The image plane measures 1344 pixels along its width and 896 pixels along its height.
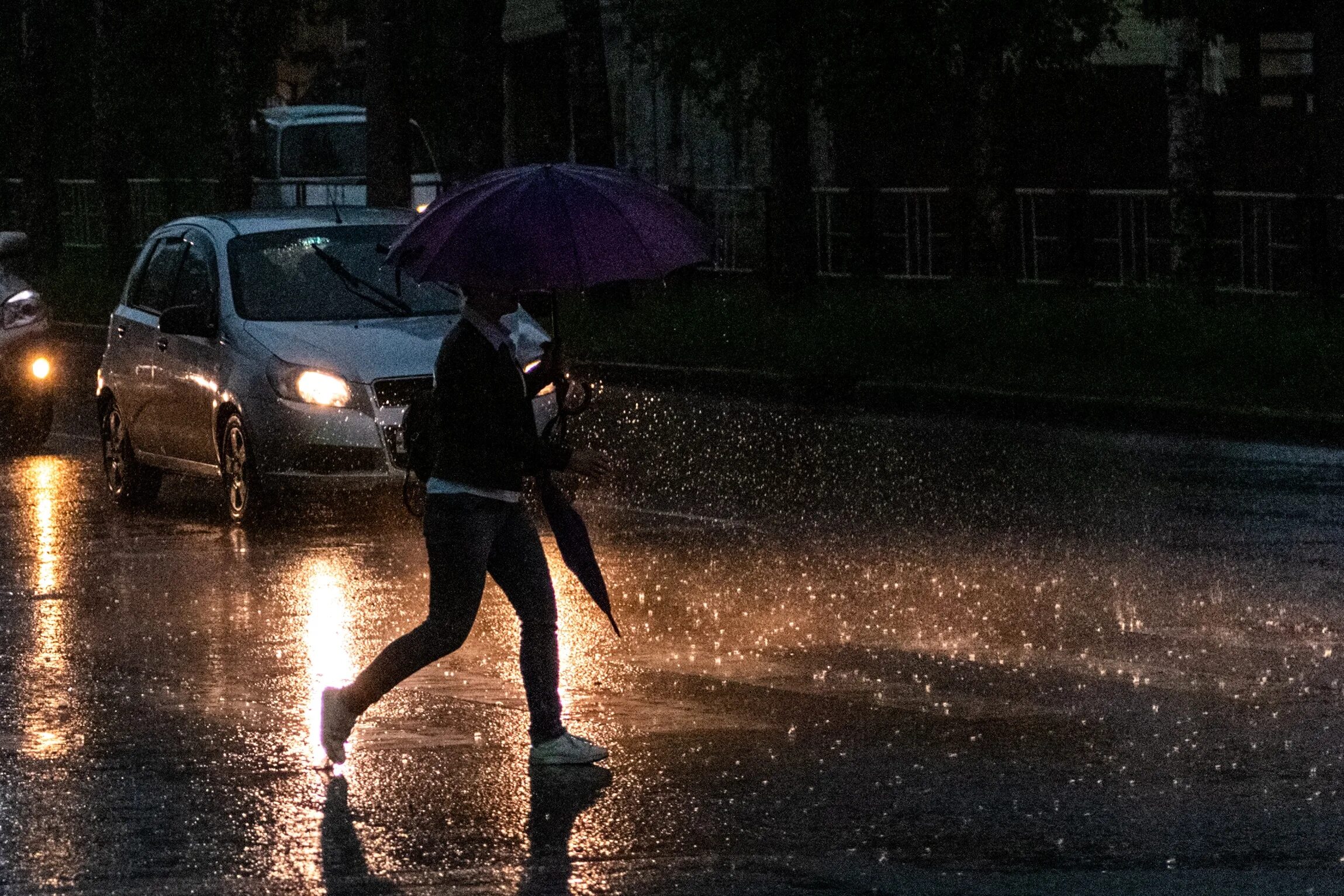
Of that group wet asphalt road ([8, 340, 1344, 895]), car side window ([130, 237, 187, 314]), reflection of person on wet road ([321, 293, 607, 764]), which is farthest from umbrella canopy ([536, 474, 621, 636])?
car side window ([130, 237, 187, 314])

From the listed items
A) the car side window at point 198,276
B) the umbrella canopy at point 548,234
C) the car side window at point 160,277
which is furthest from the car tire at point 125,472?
the umbrella canopy at point 548,234

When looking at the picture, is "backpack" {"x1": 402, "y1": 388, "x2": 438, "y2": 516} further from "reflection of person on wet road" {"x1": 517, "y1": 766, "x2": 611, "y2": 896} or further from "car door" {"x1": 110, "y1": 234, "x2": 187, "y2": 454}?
"car door" {"x1": 110, "y1": 234, "x2": 187, "y2": 454}

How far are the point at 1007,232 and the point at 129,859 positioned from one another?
2372cm

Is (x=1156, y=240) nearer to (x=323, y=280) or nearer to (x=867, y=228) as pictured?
(x=867, y=228)

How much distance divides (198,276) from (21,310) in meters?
4.07

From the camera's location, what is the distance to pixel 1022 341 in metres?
23.0

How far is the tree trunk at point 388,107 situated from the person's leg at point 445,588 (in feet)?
64.6

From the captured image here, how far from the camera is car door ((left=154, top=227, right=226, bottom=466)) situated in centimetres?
1506

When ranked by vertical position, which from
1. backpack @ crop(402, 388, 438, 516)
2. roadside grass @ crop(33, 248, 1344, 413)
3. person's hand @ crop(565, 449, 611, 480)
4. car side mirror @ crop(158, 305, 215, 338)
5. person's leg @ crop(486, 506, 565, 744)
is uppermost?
backpack @ crop(402, 388, 438, 516)

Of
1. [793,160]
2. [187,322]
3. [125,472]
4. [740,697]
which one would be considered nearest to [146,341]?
[125,472]

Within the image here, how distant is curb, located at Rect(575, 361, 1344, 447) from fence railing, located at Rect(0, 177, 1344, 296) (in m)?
6.00

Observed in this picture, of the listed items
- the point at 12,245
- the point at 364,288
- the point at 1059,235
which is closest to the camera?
the point at 364,288

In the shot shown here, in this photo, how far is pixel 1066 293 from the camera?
27.8 meters

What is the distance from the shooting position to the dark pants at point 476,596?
8.21 metres
